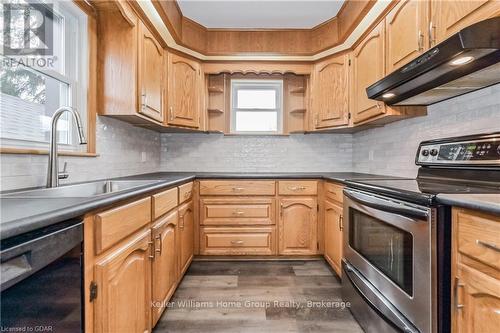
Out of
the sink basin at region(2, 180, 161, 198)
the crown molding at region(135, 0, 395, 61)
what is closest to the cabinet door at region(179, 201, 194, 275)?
the sink basin at region(2, 180, 161, 198)

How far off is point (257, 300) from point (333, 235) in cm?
88

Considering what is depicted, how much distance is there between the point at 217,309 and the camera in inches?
72.9

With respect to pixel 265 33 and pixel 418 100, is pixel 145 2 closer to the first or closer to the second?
pixel 265 33

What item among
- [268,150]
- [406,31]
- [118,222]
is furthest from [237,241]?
[406,31]

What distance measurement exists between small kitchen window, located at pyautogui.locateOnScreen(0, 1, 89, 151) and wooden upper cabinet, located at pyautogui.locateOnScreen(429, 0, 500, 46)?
6.91 feet

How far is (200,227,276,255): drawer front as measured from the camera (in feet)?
8.73

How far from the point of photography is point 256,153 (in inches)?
128

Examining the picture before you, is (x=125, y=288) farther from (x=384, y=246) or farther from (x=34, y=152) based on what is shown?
(x=384, y=246)

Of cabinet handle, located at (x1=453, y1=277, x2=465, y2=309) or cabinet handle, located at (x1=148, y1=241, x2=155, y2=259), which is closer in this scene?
cabinet handle, located at (x1=453, y1=277, x2=465, y2=309)

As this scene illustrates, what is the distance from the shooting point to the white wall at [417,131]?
1.49 meters

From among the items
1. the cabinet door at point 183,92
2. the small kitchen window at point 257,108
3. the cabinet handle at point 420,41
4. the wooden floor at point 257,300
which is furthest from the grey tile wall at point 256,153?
the cabinet handle at point 420,41

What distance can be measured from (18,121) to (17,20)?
52 cm

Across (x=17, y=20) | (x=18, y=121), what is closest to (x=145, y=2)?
(x=17, y=20)

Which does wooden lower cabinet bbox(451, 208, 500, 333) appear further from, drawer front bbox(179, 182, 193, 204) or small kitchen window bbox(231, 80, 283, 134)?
small kitchen window bbox(231, 80, 283, 134)
